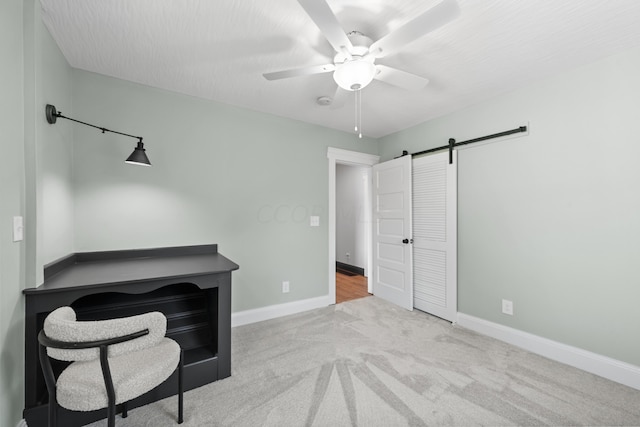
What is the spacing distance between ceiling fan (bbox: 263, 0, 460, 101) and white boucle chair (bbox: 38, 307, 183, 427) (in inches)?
63.5

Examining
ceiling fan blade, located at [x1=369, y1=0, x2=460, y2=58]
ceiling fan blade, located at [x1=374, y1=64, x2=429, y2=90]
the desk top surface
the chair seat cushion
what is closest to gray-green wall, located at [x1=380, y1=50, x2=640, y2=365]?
ceiling fan blade, located at [x1=374, y1=64, x2=429, y2=90]

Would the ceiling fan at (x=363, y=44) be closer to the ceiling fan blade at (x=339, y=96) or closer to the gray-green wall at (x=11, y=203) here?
the ceiling fan blade at (x=339, y=96)

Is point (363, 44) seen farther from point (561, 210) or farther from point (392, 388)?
point (392, 388)

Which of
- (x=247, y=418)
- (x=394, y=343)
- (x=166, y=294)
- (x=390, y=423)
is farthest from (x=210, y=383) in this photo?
(x=394, y=343)

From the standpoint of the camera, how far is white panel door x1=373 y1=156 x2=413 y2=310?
11.0 ft

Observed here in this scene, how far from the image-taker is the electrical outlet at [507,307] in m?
2.48

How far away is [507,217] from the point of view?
8.26 feet

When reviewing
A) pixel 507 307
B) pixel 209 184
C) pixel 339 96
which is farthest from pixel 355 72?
pixel 507 307

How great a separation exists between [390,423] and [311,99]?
8.94 feet

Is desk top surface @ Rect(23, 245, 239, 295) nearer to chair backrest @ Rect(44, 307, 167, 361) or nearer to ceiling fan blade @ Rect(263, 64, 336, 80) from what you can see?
chair backrest @ Rect(44, 307, 167, 361)

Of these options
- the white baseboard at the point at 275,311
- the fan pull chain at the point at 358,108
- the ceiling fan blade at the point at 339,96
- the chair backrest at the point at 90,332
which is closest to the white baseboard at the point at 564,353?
the white baseboard at the point at 275,311

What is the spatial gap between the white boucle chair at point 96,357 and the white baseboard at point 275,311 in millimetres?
1525

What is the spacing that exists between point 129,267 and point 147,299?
0.39 m

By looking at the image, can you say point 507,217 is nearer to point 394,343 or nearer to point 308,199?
point 394,343
